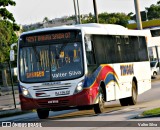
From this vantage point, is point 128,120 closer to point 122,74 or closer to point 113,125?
point 113,125

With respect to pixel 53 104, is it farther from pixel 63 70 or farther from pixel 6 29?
pixel 6 29

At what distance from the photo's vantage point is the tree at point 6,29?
165 feet

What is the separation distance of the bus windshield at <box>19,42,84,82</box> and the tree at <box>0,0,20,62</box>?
88.1 feet

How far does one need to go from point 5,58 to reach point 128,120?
32.7m

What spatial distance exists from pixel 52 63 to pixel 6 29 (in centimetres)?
2983

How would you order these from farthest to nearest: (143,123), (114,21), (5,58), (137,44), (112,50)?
(114,21) → (5,58) → (137,44) → (112,50) → (143,123)

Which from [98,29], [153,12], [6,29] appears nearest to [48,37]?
[98,29]

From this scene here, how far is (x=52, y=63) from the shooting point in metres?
21.8

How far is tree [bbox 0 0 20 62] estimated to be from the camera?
50.2 metres

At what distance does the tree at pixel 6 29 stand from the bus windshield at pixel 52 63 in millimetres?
26844

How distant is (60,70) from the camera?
21719 millimetres

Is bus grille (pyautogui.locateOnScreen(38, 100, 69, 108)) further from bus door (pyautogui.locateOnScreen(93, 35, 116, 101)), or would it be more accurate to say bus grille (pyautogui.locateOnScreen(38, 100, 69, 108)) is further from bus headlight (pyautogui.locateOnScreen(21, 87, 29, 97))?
bus door (pyautogui.locateOnScreen(93, 35, 116, 101))

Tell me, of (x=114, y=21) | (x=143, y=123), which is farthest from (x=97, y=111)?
(x=114, y=21)

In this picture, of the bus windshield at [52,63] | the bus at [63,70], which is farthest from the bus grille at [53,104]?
the bus windshield at [52,63]
